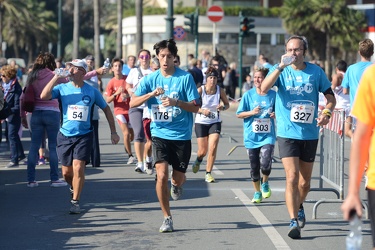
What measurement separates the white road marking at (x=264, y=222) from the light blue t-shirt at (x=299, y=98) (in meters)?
1.01

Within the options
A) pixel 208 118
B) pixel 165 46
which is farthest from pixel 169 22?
pixel 165 46

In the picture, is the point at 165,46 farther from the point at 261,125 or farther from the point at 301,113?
the point at 261,125

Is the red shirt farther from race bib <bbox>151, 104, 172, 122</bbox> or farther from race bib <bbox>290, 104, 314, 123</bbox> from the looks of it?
race bib <bbox>290, 104, 314, 123</bbox>

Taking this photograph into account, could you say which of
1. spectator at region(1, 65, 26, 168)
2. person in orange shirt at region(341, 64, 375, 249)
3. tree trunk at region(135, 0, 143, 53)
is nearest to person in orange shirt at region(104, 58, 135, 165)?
spectator at region(1, 65, 26, 168)

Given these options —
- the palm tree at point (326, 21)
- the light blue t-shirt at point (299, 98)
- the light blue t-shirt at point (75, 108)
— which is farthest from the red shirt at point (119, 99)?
the palm tree at point (326, 21)

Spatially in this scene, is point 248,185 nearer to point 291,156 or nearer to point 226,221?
point 226,221

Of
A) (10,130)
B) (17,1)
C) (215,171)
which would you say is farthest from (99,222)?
(17,1)

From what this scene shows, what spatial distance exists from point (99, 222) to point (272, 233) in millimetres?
1982

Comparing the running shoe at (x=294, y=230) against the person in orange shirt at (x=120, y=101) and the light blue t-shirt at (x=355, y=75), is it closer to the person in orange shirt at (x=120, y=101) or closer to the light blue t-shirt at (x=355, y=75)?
the light blue t-shirt at (x=355, y=75)

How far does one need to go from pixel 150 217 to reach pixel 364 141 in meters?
5.78

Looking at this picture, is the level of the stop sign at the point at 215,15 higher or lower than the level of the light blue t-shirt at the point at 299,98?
higher

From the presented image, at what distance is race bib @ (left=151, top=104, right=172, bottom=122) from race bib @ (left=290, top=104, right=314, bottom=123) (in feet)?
4.13

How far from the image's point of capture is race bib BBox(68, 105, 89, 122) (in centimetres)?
1094

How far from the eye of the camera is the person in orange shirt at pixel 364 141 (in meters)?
5.07
